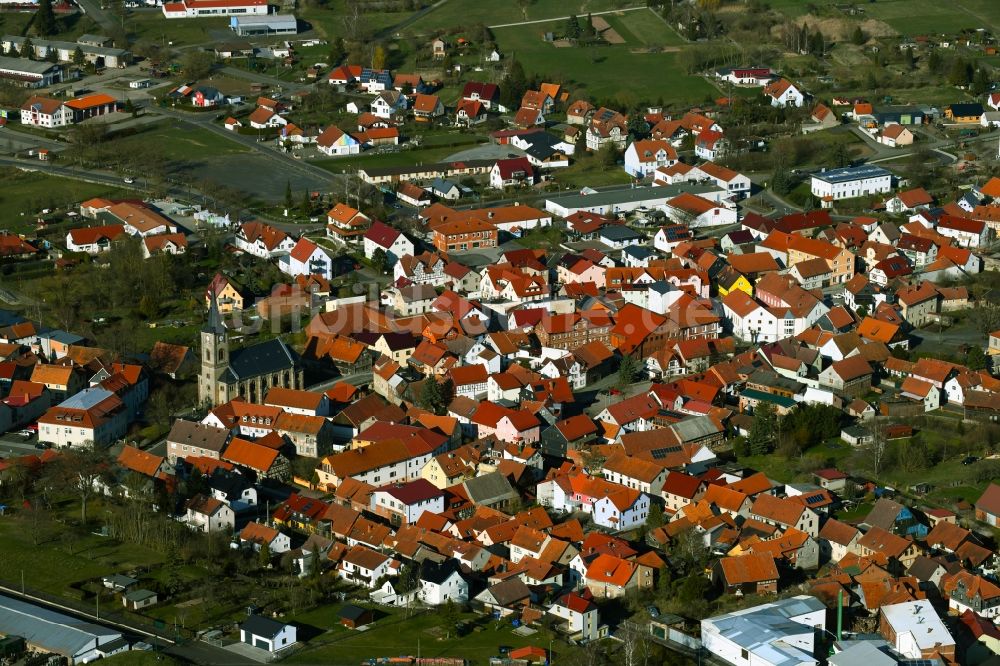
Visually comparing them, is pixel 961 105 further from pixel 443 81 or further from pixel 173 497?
pixel 173 497

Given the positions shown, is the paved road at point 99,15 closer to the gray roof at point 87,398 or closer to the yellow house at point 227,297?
the yellow house at point 227,297

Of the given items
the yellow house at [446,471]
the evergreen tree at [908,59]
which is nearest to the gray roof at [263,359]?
the yellow house at [446,471]

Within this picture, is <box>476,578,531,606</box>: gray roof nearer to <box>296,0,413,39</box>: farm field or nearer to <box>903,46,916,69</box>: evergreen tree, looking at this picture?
<box>903,46,916,69</box>: evergreen tree

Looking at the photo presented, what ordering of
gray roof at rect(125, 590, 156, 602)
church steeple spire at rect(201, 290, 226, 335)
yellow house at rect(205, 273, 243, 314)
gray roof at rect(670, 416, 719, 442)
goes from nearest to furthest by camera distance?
gray roof at rect(125, 590, 156, 602) → gray roof at rect(670, 416, 719, 442) → church steeple spire at rect(201, 290, 226, 335) → yellow house at rect(205, 273, 243, 314)

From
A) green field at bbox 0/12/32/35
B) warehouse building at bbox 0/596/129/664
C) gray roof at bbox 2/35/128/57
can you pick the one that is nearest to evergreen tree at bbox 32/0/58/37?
green field at bbox 0/12/32/35

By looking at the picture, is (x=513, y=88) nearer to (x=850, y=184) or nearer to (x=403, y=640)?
(x=850, y=184)

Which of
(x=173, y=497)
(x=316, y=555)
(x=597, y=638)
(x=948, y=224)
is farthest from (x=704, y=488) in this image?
(x=948, y=224)
